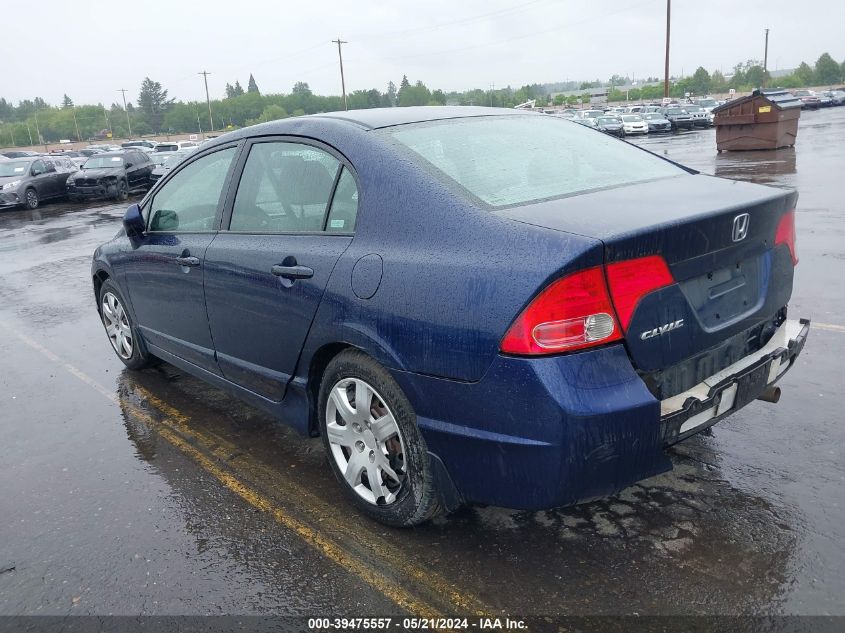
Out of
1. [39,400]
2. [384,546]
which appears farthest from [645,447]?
[39,400]

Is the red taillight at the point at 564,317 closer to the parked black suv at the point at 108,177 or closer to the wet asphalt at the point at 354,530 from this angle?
the wet asphalt at the point at 354,530

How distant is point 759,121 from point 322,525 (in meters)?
21.6

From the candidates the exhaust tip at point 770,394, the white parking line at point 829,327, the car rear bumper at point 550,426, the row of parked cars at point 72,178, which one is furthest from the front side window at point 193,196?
the row of parked cars at point 72,178

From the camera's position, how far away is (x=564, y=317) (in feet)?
7.67

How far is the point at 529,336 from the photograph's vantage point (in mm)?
2346

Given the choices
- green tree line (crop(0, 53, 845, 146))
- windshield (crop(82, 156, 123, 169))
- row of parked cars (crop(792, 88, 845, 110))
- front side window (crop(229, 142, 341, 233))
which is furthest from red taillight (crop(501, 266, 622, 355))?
green tree line (crop(0, 53, 845, 146))

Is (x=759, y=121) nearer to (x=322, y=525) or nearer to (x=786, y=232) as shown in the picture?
(x=786, y=232)

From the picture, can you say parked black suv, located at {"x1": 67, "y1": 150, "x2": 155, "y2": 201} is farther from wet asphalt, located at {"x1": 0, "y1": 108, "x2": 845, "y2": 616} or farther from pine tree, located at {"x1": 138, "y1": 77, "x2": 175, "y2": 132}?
pine tree, located at {"x1": 138, "y1": 77, "x2": 175, "y2": 132}

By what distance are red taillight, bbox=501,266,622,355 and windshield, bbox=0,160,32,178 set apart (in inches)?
903

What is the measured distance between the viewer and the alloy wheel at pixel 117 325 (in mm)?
5336

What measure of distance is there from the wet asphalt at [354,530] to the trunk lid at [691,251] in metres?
0.73

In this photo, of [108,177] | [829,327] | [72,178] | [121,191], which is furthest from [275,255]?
[72,178]

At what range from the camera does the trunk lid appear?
245 centimetres

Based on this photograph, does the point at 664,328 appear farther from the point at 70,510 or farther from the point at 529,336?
the point at 70,510
